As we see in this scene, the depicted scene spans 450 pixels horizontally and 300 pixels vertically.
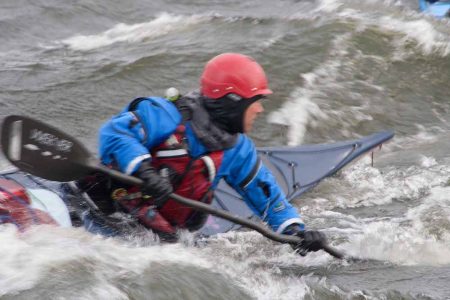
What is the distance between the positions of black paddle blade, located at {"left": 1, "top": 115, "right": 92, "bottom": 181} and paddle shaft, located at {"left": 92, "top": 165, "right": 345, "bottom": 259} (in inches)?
6.0

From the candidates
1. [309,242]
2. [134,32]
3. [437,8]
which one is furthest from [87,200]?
[437,8]

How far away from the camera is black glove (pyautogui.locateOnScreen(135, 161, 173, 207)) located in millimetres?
3775

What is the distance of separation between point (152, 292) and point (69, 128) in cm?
402

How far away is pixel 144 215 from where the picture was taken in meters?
4.18

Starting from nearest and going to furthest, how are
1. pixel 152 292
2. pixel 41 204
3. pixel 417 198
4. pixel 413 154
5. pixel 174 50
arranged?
1. pixel 152 292
2. pixel 41 204
3. pixel 417 198
4. pixel 413 154
5. pixel 174 50

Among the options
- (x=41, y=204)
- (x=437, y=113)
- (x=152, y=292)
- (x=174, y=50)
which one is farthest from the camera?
(x=174, y=50)

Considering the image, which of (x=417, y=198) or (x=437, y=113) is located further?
(x=437, y=113)

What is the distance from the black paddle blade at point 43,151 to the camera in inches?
146

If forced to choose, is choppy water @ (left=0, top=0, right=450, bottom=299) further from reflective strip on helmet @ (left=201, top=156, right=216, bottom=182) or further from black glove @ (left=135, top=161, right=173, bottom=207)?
reflective strip on helmet @ (left=201, top=156, right=216, bottom=182)

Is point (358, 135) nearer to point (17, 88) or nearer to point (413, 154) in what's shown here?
point (413, 154)

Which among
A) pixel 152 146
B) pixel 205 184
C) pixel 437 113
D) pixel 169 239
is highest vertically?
pixel 152 146

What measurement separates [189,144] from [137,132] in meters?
0.33

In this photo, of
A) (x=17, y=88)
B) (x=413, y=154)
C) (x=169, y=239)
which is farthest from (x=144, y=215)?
(x=17, y=88)

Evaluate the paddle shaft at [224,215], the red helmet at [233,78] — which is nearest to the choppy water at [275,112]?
the paddle shaft at [224,215]
